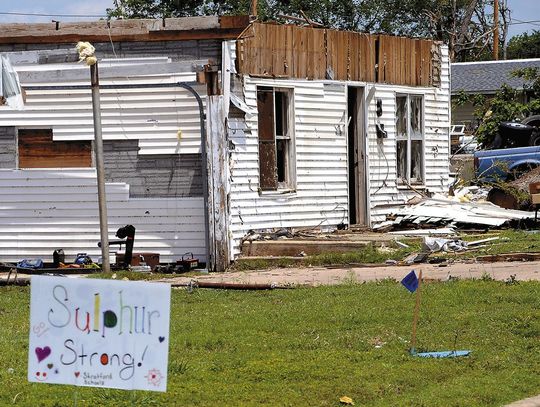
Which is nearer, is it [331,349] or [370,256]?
[331,349]

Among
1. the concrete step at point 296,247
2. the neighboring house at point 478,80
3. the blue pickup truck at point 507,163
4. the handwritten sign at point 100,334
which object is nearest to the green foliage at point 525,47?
the neighboring house at point 478,80

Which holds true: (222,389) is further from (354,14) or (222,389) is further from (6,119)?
(354,14)

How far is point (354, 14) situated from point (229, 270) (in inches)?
1344

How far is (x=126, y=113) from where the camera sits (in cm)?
1708

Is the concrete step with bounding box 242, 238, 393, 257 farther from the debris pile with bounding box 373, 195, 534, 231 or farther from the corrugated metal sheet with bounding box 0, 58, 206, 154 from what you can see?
the debris pile with bounding box 373, 195, 534, 231

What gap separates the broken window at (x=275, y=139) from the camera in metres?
18.2

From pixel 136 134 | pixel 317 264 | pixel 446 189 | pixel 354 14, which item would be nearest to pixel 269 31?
pixel 136 134

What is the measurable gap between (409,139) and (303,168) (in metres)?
3.33

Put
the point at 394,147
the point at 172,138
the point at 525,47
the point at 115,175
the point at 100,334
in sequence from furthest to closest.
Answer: the point at 525,47 < the point at 394,147 < the point at 115,175 < the point at 172,138 < the point at 100,334

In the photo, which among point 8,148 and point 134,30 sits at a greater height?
point 134,30

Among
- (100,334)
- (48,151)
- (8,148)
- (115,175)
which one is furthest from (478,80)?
(100,334)

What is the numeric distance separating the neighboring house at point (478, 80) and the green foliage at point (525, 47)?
19.2 metres

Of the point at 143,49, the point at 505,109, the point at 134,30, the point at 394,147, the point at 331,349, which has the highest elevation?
the point at 134,30

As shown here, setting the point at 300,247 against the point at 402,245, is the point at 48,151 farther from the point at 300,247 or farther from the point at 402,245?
the point at 402,245
